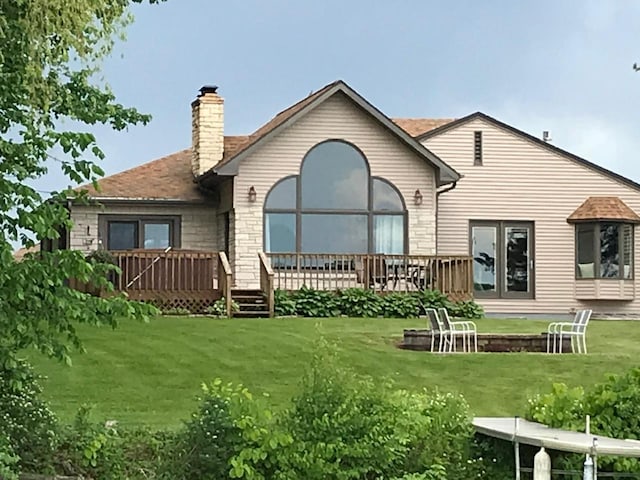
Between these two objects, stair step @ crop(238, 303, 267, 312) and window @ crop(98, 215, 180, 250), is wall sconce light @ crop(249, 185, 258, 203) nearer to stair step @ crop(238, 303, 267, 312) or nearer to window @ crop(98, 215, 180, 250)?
window @ crop(98, 215, 180, 250)

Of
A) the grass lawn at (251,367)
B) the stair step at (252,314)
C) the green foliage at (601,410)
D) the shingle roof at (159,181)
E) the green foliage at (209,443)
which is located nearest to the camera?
the green foliage at (601,410)

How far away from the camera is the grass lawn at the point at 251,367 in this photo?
12.8 metres

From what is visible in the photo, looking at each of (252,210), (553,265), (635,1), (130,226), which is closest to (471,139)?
(553,265)

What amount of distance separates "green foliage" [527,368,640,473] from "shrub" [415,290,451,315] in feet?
49.1

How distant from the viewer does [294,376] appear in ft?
46.9

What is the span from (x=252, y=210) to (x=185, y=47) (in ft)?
32.7

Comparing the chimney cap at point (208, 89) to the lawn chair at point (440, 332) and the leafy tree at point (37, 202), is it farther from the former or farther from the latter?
the leafy tree at point (37, 202)

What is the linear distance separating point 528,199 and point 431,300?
5752mm

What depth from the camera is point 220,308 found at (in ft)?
71.8

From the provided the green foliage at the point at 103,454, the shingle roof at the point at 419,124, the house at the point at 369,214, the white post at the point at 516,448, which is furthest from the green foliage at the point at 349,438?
the shingle roof at the point at 419,124

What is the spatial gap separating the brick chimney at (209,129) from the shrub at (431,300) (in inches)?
235

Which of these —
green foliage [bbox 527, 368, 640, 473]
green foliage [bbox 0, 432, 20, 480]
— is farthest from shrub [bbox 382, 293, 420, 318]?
green foliage [bbox 0, 432, 20, 480]

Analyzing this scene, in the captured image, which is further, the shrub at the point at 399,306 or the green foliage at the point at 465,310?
the green foliage at the point at 465,310

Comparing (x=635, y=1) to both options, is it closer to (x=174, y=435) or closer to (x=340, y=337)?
(x=340, y=337)
